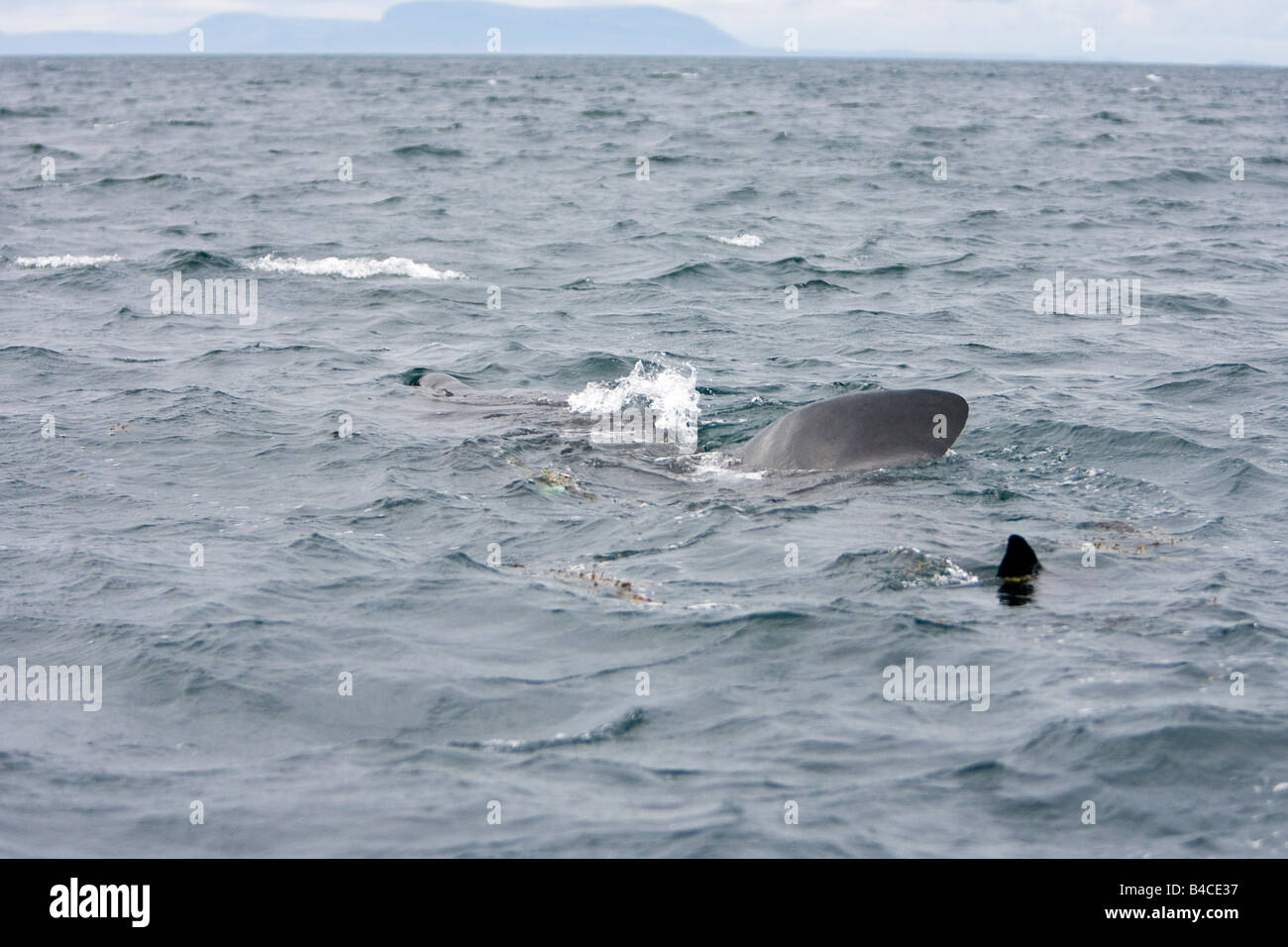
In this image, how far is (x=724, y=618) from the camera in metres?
8.15

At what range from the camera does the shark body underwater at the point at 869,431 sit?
991 centimetres

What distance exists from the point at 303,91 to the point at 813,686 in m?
75.9

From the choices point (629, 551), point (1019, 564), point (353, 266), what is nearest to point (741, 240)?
point (353, 266)

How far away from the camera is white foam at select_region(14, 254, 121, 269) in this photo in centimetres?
2231

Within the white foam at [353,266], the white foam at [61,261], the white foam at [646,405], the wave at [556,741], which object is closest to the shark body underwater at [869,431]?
the white foam at [646,405]

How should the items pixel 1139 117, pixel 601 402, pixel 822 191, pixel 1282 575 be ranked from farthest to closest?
pixel 1139 117, pixel 822 191, pixel 601 402, pixel 1282 575

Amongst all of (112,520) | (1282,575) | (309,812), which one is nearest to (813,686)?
(309,812)

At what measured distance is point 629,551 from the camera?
9.34 m

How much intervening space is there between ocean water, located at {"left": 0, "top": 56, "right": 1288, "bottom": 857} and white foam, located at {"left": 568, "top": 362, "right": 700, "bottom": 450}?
80mm

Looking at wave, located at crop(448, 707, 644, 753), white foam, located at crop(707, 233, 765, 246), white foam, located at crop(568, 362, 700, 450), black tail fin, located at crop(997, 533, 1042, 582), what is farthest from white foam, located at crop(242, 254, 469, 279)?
wave, located at crop(448, 707, 644, 753)

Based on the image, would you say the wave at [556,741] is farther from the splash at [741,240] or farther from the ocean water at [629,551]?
the splash at [741,240]

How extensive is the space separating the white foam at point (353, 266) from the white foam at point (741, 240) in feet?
18.6
